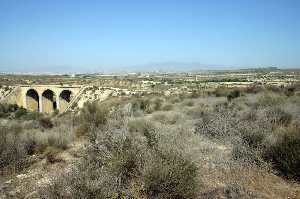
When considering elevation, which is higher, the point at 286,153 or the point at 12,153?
the point at 286,153

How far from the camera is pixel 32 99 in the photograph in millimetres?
61156

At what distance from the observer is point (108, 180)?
5.91 metres

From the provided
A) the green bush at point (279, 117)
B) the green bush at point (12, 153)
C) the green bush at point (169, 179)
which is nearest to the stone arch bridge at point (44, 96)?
the green bush at point (279, 117)

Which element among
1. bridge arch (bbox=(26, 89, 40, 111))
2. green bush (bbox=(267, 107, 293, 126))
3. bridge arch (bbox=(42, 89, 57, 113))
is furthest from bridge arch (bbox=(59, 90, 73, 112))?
green bush (bbox=(267, 107, 293, 126))

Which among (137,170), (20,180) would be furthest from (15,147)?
(137,170)

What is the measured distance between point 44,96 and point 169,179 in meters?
57.9

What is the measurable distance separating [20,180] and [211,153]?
16.3 feet

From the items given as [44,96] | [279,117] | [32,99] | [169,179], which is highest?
[279,117]

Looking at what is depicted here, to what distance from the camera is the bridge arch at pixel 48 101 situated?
199 feet

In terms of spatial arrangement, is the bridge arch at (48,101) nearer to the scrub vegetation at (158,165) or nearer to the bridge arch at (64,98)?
the bridge arch at (64,98)

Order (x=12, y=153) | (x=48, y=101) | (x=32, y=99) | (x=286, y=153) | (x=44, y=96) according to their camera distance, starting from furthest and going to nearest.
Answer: (x=48, y=101) → (x=32, y=99) → (x=44, y=96) → (x=12, y=153) → (x=286, y=153)

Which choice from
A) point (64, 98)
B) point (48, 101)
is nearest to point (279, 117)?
point (64, 98)

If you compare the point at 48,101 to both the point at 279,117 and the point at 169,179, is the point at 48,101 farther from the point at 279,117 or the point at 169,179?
the point at 169,179

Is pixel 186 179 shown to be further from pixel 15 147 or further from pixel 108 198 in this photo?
pixel 15 147
